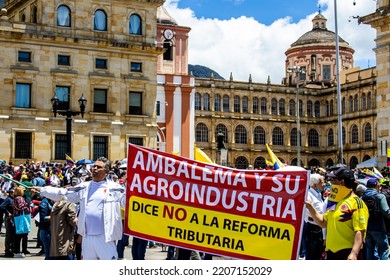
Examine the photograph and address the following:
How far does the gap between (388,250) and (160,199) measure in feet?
19.1

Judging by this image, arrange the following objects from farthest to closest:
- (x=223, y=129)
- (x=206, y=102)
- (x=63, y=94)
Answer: (x=223, y=129)
(x=206, y=102)
(x=63, y=94)

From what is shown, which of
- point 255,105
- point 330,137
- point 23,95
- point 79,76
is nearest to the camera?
point 23,95

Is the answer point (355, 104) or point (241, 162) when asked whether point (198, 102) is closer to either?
point (241, 162)

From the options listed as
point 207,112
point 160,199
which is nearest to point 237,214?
point 160,199

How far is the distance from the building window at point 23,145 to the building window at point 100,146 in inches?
144

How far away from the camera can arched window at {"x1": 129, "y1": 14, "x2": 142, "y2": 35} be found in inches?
1687

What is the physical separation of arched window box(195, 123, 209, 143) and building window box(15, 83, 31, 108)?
142 ft

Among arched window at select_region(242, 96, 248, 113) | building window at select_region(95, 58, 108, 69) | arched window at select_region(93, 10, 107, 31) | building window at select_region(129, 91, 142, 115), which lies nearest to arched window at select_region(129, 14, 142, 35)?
arched window at select_region(93, 10, 107, 31)

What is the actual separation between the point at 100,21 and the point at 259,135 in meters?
46.4

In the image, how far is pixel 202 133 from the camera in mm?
82625

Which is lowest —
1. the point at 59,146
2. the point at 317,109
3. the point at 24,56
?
the point at 59,146

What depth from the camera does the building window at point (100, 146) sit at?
41.1 meters

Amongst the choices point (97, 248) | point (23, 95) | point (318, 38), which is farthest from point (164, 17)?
point (97, 248)

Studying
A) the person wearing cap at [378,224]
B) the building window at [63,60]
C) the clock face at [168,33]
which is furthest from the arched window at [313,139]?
the person wearing cap at [378,224]
